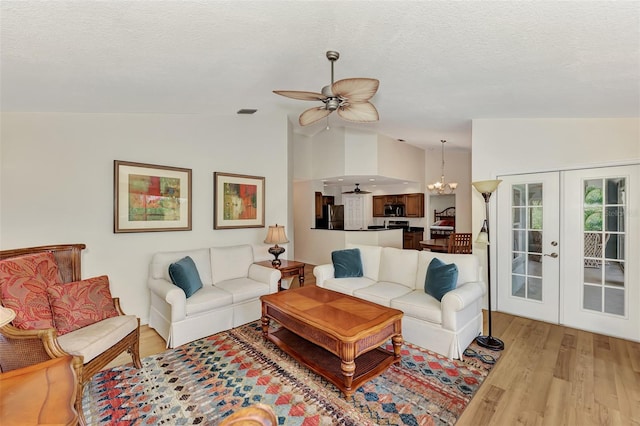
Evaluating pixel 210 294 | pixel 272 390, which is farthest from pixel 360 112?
pixel 210 294

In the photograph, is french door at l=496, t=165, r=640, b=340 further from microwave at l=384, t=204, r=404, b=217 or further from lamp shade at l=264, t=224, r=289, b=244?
microwave at l=384, t=204, r=404, b=217

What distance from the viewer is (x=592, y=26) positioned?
5.56 ft

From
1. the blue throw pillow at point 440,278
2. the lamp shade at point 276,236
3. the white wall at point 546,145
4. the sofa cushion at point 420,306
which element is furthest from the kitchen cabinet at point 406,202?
the sofa cushion at point 420,306

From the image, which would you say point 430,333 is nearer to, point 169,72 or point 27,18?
point 169,72

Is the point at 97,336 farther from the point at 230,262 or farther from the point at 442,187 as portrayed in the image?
the point at 442,187

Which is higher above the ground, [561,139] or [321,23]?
[321,23]

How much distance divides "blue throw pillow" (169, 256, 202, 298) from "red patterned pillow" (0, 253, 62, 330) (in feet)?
3.29

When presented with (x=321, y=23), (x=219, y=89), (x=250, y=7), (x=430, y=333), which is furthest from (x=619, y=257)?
(x=219, y=89)

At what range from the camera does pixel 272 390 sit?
2.23 m

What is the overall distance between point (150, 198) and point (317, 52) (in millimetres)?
2730

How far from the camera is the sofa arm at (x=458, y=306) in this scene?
2.64 m

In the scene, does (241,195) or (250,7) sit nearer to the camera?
(250,7)

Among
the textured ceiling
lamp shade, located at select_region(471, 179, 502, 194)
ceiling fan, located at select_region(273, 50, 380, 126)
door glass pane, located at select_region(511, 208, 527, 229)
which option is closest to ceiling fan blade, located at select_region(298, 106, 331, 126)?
ceiling fan, located at select_region(273, 50, 380, 126)

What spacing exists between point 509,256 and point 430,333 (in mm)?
1878
